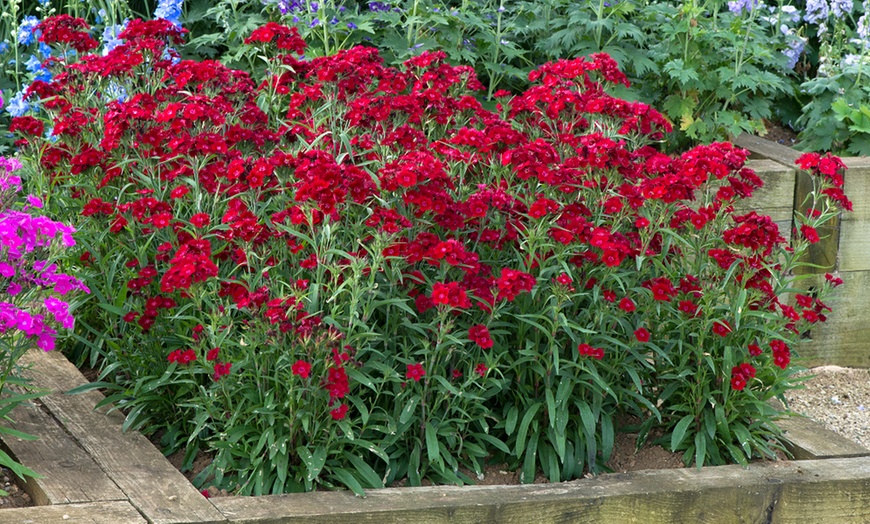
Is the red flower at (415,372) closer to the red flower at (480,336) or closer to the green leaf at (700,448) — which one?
the red flower at (480,336)

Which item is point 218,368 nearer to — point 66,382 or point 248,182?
point 248,182

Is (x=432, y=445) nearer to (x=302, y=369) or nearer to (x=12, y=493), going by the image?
(x=302, y=369)

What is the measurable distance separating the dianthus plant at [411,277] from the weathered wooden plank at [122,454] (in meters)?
0.13

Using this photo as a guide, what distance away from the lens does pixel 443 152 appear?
3.37 m

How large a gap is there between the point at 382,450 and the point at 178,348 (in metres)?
0.76

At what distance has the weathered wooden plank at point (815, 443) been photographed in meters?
3.68

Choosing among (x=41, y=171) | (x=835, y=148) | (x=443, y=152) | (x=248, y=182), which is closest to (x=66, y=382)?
(x=41, y=171)

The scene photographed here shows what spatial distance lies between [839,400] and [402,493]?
7.71 ft

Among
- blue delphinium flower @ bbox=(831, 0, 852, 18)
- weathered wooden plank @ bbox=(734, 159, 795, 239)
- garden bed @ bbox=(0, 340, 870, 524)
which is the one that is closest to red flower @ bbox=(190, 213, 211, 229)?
garden bed @ bbox=(0, 340, 870, 524)

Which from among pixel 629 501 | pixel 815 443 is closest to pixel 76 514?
pixel 629 501

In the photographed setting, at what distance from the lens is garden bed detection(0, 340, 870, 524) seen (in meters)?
2.91

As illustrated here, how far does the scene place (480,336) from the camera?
3.14 metres

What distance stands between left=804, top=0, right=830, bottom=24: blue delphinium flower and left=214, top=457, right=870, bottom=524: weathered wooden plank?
121 inches

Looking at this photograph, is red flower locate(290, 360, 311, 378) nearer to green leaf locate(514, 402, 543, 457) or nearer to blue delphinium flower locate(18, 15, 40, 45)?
green leaf locate(514, 402, 543, 457)
